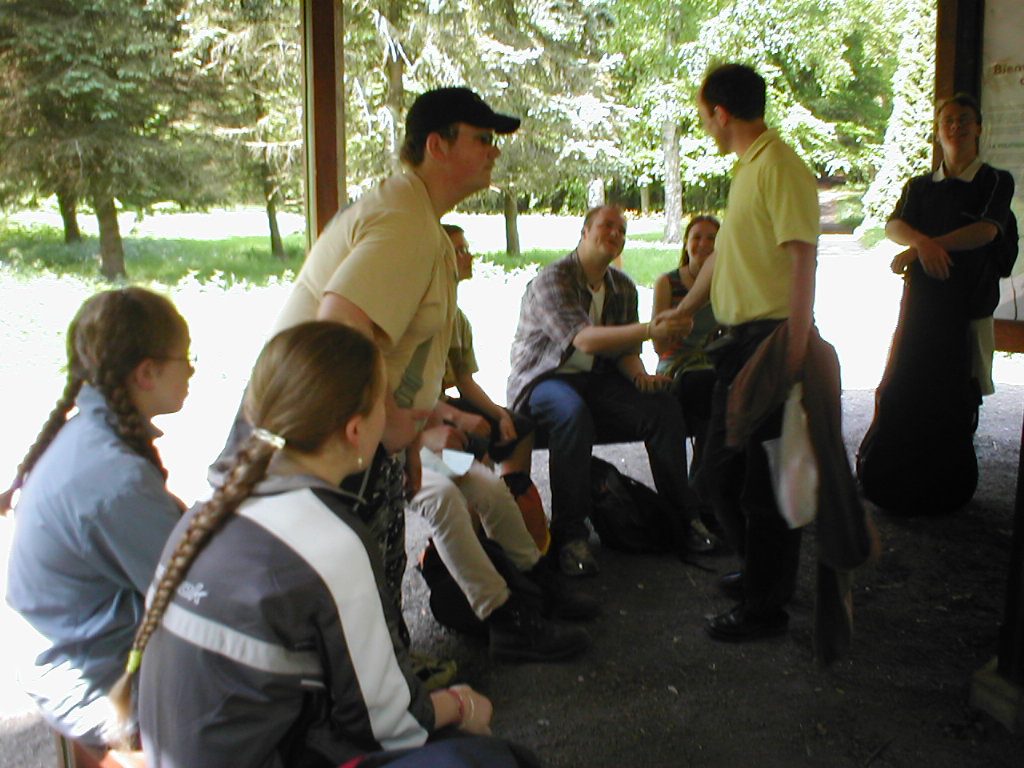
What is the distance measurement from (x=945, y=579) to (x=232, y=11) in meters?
4.22

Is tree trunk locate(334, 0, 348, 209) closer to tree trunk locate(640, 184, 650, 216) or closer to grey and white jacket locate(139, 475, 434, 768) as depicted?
grey and white jacket locate(139, 475, 434, 768)

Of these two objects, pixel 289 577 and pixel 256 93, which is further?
pixel 256 93

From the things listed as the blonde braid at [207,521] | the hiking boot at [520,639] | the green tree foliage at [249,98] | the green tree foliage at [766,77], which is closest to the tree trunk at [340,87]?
the green tree foliage at [249,98]

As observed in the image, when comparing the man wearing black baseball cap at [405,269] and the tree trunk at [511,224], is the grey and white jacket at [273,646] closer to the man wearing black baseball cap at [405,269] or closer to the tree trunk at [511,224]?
the man wearing black baseball cap at [405,269]

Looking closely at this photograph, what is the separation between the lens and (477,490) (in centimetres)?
304

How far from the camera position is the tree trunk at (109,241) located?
4.21 meters

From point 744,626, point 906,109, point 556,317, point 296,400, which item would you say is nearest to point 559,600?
point 744,626

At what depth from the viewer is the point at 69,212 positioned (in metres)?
4.18

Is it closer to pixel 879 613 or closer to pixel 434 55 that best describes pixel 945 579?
pixel 879 613

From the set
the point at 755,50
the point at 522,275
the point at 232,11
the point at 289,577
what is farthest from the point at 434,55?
the point at 289,577

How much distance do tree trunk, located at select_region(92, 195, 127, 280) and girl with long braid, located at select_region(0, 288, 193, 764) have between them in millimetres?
2761

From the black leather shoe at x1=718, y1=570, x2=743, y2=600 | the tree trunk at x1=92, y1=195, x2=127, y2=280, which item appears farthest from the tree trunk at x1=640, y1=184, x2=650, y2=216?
the black leather shoe at x1=718, y1=570, x2=743, y2=600

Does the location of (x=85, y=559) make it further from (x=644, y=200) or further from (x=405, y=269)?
(x=644, y=200)

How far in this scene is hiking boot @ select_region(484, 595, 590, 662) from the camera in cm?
287
